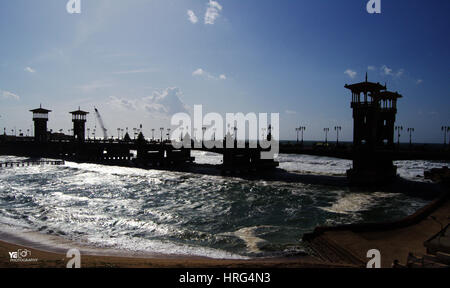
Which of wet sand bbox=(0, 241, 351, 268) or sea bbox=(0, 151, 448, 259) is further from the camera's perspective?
sea bbox=(0, 151, 448, 259)

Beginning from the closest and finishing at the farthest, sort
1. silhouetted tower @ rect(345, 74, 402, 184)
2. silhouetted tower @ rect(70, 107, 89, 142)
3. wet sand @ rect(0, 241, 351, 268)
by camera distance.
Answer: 1. wet sand @ rect(0, 241, 351, 268)
2. silhouetted tower @ rect(345, 74, 402, 184)
3. silhouetted tower @ rect(70, 107, 89, 142)

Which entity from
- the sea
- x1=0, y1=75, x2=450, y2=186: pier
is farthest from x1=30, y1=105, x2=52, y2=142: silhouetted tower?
the sea

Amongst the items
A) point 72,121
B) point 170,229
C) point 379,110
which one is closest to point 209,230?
point 170,229

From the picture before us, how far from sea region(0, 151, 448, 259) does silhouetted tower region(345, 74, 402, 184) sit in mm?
6389

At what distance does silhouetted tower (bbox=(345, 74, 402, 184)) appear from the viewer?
52.4 metres

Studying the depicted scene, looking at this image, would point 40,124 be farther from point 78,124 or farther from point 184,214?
point 184,214

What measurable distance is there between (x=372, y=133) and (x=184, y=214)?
4016 centimetres

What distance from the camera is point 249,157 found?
7244 cm

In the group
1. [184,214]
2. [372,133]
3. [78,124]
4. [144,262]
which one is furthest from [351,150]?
[78,124]

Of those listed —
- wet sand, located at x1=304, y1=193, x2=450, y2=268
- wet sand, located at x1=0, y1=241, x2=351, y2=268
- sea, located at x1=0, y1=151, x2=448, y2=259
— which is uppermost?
wet sand, located at x1=304, y1=193, x2=450, y2=268

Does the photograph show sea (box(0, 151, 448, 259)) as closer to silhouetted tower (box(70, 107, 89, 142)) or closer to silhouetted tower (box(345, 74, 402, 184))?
silhouetted tower (box(345, 74, 402, 184))

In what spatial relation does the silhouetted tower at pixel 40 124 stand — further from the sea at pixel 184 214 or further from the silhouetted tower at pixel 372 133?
the silhouetted tower at pixel 372 133
